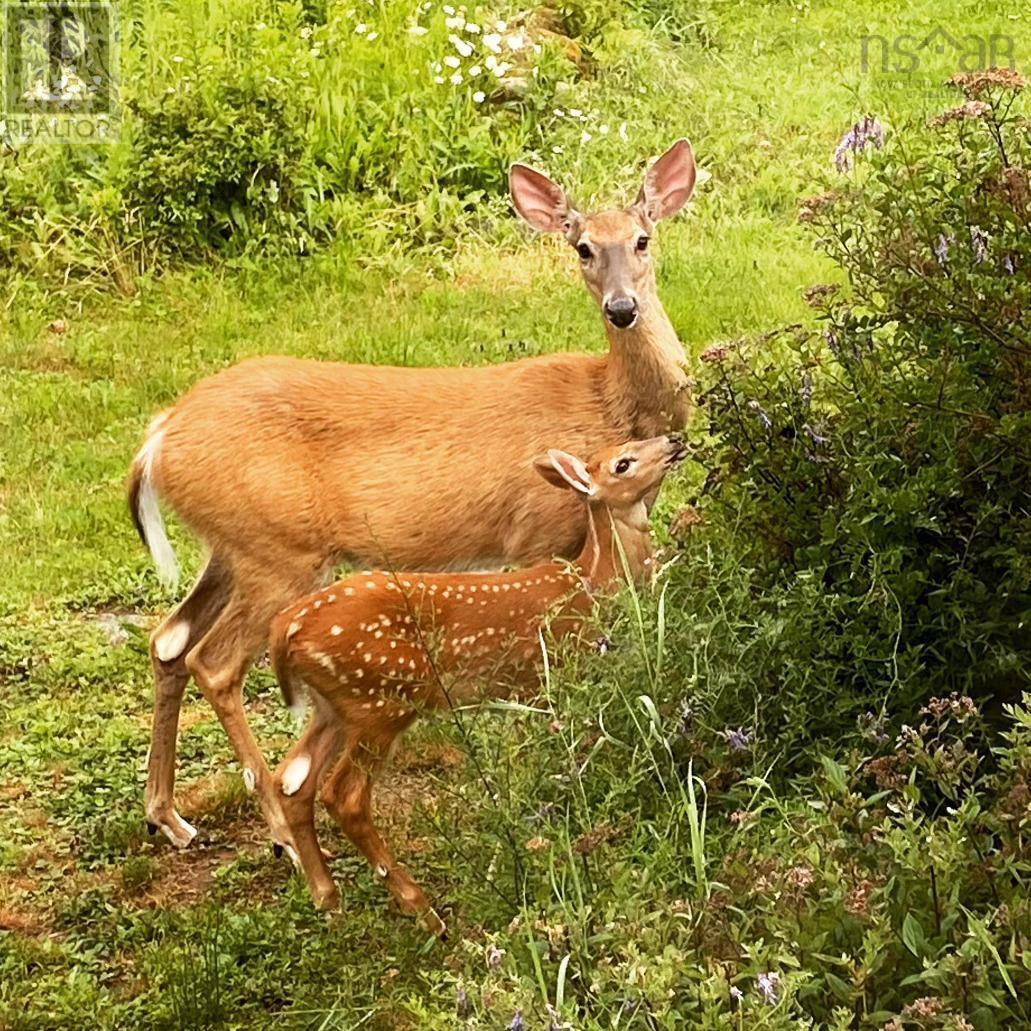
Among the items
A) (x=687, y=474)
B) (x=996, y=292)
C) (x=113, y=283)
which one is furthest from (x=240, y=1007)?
(x=113, y=283)

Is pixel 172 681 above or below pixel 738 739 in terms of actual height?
below

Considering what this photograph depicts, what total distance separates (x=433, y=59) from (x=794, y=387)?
7.62m

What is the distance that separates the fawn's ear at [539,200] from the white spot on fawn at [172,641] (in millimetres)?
1809

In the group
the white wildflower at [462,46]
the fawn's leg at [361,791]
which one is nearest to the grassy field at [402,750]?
the fawn's leg at [361,791]

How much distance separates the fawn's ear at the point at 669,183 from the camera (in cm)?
657

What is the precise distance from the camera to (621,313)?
614 cm

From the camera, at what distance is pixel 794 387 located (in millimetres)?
4598

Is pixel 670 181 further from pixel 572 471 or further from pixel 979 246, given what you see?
pixel 979 246

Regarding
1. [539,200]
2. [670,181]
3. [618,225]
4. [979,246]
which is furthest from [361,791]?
[670,181]

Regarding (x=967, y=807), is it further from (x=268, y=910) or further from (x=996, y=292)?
(x=268, y=910)

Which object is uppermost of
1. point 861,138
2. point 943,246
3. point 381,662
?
point 861,138

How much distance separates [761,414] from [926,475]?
533 mm

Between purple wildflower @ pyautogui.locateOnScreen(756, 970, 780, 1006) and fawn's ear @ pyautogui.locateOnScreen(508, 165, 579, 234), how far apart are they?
3.97 m

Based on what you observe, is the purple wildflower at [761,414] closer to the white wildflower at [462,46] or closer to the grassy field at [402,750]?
the grassy field at [402,750]
